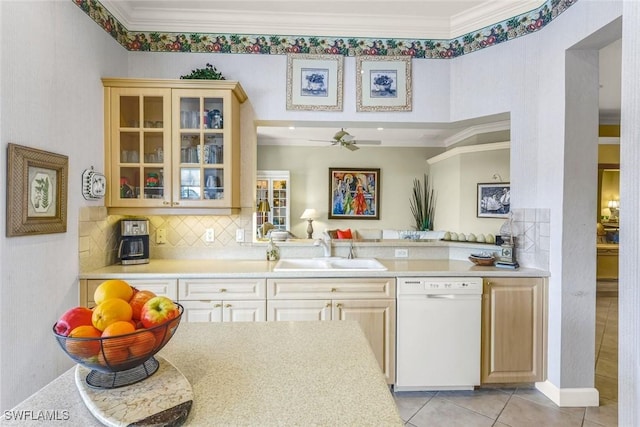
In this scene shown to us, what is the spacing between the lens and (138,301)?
80cm

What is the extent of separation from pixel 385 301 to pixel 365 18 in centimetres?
221

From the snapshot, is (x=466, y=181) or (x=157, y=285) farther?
(x=466, y=181)

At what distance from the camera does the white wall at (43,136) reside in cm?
155

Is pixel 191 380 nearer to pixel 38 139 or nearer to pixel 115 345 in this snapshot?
pixel 115 345

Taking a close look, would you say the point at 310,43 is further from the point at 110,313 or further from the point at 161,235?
the point at 110,313

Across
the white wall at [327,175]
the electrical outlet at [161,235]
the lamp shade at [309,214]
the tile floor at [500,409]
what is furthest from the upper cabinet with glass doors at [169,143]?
the white wall at [327,175]

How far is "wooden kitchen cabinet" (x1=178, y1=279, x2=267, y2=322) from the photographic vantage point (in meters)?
2.16

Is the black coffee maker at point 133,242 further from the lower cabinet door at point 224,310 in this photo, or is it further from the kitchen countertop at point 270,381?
the kitchen countertop at point 270,381

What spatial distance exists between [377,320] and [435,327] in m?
0.41

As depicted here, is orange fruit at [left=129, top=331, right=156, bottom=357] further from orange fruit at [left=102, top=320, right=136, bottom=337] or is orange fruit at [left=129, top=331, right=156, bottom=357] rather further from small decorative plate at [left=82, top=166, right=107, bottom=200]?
small decorative plate at [left=82, top=166, right=107, bottom=200]

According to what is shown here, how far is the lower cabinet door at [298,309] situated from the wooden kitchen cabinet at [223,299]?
63 mm

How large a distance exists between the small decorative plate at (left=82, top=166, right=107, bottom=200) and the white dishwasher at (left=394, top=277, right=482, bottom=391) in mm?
2199

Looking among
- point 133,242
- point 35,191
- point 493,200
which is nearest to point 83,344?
point 35,191

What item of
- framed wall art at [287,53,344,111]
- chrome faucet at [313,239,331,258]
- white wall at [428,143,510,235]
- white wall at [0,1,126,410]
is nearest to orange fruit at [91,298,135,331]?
white wall at [0,1,126,410]
